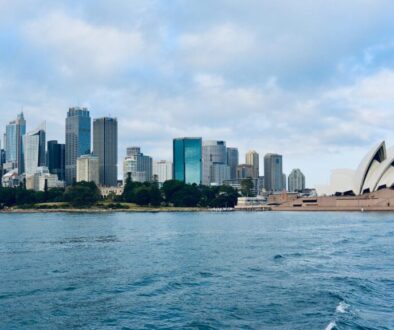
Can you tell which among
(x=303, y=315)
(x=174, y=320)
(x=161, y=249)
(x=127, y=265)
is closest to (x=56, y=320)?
(x=174, y=320)

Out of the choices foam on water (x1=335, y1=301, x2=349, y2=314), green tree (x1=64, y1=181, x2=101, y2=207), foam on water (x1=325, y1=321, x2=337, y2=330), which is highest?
green tree (x1=64, y1=181, x2=101, y2=207)

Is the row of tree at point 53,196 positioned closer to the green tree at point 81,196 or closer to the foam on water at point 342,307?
the green tree at point 81,196

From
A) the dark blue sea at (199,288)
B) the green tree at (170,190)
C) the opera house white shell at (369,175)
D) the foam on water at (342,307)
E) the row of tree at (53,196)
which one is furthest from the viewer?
the green tree at (170,190)

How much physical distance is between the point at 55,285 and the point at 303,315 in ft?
28.8

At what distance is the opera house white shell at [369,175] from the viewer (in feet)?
301

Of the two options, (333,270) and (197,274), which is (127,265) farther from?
(333,270)

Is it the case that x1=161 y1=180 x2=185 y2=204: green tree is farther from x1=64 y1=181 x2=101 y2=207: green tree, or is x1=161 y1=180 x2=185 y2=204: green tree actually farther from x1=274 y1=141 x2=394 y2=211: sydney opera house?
x1=274 y1=141 x2=394 y2=211: sydney opera house

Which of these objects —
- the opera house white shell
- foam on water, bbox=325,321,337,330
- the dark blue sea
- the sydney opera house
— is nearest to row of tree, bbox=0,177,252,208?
the sydney opera house

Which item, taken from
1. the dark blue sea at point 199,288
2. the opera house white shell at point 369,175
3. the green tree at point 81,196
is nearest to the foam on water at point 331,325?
the dark blue sea at point 199,288

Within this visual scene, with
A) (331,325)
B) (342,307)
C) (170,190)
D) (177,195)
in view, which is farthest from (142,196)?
(331,325)

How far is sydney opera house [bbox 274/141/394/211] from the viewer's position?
3666 inches

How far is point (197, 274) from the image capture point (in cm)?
2077

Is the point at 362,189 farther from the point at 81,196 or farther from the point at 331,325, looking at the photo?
the point at 331,325

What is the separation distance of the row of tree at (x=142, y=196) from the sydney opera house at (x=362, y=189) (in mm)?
23836
